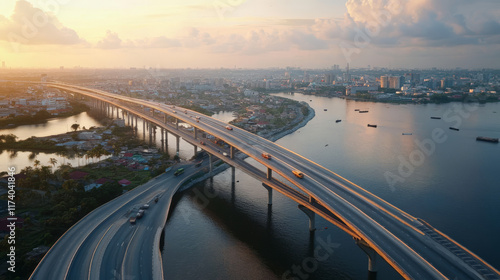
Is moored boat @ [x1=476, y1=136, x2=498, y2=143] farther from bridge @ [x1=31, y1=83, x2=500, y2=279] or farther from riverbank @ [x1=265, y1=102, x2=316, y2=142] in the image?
bridge @ [x1=31, y1=83, x2=500, y2=279]

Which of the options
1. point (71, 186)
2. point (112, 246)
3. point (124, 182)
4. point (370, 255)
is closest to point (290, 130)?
point (124, 182)

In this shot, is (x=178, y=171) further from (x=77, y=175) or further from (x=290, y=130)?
(x=290, y=130)

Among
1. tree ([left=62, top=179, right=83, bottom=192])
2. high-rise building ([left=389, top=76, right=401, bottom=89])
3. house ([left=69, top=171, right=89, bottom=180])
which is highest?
high-rise building ([left=389, top=76, right=401, bottom=89])

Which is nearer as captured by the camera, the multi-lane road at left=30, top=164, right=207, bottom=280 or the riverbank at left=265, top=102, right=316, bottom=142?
the multi-lane road at left=30, top=164, right=207, bottom=280

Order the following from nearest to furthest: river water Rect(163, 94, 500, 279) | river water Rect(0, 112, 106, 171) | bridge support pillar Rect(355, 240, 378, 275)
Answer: bridge support pillar Rect(355, 240, 378, 275) < river water Rect(163, 94, 500, 279) < river water Rect(0, 112, 106, 171)

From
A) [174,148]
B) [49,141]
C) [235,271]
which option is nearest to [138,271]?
[235,271]

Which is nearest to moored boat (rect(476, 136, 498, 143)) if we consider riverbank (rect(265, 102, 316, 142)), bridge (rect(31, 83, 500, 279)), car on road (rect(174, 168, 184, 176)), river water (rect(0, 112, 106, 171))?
riverbank (rect(265, 102, 316, 142))

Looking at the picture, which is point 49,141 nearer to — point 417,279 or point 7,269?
point 7,269
